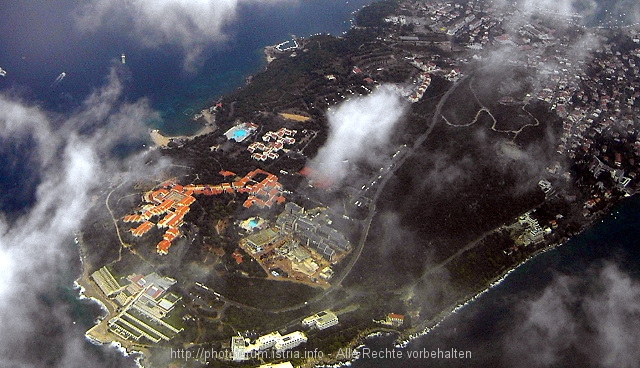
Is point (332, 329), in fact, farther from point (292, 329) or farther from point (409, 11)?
point (409, 11)

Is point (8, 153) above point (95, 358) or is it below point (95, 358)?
above

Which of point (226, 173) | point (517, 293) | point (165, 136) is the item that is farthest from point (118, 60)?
point (517, 293)

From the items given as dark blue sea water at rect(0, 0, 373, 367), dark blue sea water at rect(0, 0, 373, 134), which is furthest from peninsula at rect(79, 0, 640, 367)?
dark blue sea water at rect(0, 0, 373, 367)

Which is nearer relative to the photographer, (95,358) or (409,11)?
(95,358)

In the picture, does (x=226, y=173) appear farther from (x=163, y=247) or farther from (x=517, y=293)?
(x=517, y=293)

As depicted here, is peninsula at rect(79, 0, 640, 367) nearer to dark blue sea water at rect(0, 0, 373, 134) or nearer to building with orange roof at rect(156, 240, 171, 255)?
building with orange roof at rect(156, 240, 171, 255)

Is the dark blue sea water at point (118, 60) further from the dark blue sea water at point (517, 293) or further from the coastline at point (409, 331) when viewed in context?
the dark blue sea water at point (517, 293)

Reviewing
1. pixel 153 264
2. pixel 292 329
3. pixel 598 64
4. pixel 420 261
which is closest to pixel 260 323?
A: pixel 292 329
